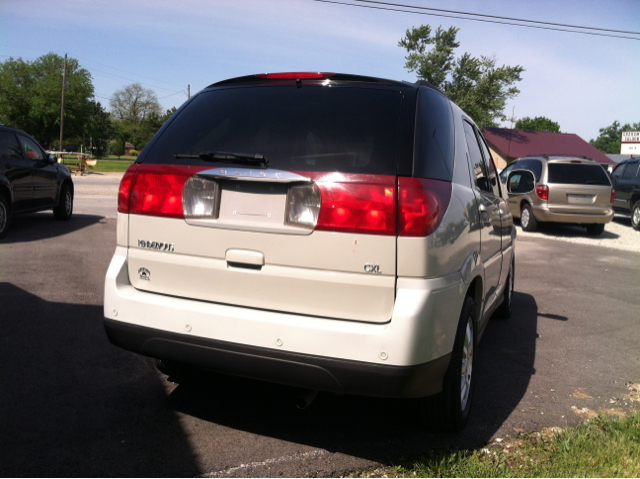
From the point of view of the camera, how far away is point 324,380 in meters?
2.76

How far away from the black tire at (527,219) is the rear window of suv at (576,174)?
105cm

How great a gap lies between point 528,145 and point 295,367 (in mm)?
60066

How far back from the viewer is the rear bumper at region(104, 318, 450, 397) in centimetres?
272

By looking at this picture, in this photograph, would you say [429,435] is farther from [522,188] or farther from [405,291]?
[522,188]

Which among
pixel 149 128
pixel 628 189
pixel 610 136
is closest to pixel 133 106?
pixel 149 128

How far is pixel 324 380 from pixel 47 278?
5264 millimetres

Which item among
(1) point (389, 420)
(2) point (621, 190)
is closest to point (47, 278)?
(1) point (389, 420)

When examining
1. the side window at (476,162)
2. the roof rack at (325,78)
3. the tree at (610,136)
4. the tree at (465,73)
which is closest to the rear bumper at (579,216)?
the side window at (476,162)

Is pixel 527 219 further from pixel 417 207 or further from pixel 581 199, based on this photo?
pixel 417 207

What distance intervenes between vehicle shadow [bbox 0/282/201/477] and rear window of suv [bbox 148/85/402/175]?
1.53 m

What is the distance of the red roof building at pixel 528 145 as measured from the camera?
5603 cm

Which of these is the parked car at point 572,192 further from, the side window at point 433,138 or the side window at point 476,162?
the side window at point 433,138

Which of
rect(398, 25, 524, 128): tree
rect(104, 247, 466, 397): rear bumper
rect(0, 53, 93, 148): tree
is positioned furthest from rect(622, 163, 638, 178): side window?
rect(0, 53, 93, 148): tree

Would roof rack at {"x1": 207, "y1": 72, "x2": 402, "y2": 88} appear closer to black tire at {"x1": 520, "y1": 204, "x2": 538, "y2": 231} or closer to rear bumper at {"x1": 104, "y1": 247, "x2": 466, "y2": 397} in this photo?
rear bumper at {"x1": 104, "y1": 247, "x2": 466, "y2": 397}
